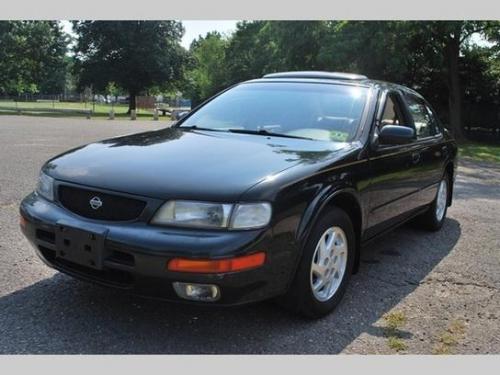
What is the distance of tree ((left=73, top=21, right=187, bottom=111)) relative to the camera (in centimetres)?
4756

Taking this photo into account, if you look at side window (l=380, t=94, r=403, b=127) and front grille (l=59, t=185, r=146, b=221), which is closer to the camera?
front grille (l=59, t=185, r=146, b=221)

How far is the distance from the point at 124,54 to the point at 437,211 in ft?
150

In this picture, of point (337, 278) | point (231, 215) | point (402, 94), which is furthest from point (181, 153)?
point (402, 94)

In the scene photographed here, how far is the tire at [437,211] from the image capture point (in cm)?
586

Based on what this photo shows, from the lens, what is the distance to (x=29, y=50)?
49.2 m

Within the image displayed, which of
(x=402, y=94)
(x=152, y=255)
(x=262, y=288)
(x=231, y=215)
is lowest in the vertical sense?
(x=262, y=288)

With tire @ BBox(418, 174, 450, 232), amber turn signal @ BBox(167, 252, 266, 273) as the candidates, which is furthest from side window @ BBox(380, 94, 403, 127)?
amber turn signal @ BBox(167, 252, 266, 273)

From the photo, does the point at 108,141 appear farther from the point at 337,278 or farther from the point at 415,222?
the point at 415,222

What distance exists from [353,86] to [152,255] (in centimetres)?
250

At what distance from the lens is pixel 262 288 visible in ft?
9.70

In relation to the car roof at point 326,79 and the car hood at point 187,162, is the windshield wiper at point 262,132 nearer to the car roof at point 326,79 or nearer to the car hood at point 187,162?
the car hood at point 187,162

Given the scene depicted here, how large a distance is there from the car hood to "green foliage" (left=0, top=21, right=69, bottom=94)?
48.0 meters

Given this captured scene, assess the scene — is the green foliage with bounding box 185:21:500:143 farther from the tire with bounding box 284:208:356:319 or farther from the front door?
the tire with bounding box 284:208:356:319

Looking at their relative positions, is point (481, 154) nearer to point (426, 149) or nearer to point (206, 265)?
point (426, 149)
